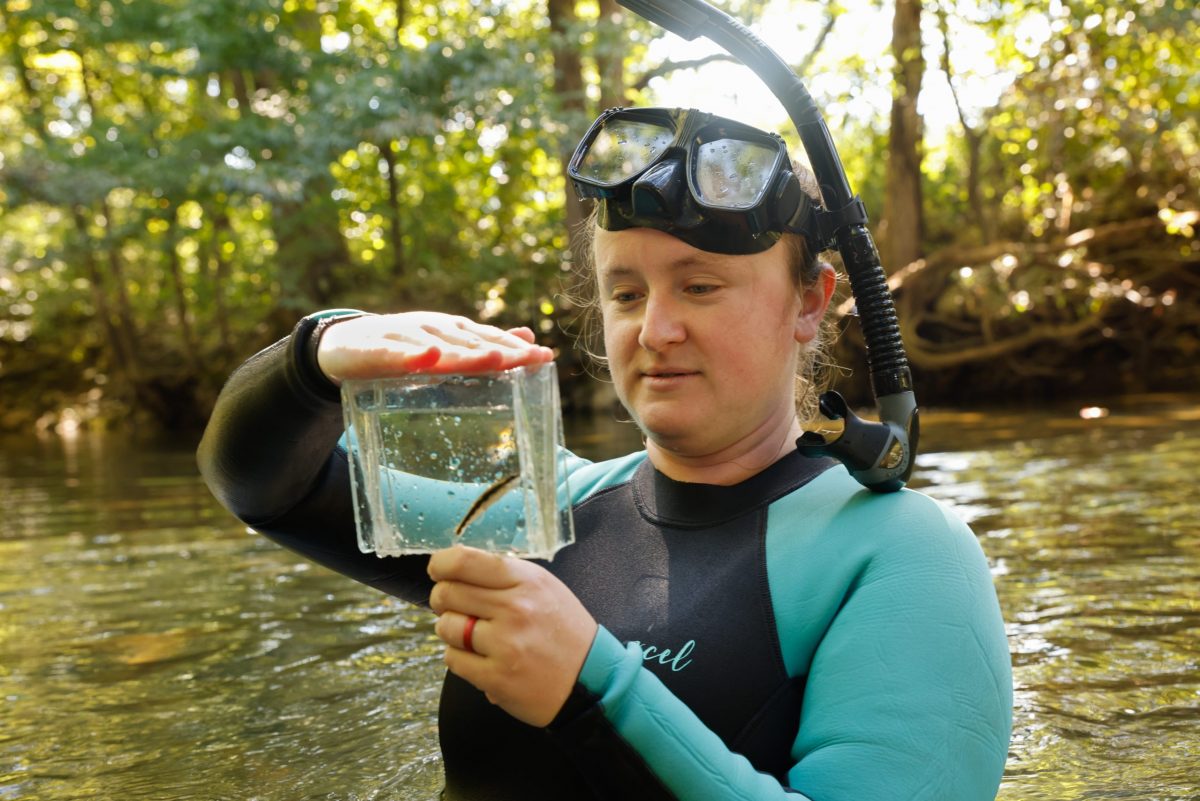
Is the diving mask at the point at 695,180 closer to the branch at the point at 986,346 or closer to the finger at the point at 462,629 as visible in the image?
the finger at the point at 462,629

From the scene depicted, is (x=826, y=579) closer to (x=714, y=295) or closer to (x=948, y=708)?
(x=948, y=708)

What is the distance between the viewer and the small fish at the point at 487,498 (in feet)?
4.00

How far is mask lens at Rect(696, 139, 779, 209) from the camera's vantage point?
5.57ft

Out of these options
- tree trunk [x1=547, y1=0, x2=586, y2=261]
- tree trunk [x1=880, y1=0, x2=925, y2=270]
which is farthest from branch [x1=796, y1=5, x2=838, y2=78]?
tree trunk [x1=547, y1=0, x2=586, y2=261]

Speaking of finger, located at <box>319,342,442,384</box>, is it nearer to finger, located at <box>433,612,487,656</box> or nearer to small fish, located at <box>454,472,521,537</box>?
small fish, located at <box>454,472,521,537</box>

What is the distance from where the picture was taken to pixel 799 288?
1.82 metres

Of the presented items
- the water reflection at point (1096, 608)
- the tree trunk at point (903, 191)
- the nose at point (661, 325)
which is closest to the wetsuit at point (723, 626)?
the nose at point (661, 325)

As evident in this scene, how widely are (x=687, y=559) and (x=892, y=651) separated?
412 mm

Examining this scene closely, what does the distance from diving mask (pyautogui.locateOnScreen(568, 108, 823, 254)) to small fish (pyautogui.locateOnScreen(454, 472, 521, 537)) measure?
59 centimetres

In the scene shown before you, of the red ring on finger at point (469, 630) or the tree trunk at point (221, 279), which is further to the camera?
the tree trunk at point (221, 279)

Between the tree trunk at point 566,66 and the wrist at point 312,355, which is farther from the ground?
the tree trunk at point 566,66

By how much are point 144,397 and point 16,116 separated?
570 centimetres

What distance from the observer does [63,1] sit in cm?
1520

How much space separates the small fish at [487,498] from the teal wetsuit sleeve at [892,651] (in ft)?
1.75
